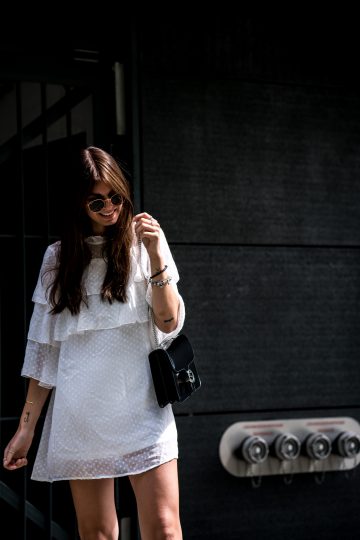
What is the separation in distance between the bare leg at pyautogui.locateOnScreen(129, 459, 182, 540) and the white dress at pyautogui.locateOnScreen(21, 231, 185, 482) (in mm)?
41

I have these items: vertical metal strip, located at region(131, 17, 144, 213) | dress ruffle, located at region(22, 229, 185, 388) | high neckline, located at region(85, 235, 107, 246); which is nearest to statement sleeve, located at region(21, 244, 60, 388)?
dress ruffle, located at region(22, 229, 185, 388)

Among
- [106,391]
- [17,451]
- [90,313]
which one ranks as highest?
[90,313]

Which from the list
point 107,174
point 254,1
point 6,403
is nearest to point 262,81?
point 254,1

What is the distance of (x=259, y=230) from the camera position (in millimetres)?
4500

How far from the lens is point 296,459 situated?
449 centimetres

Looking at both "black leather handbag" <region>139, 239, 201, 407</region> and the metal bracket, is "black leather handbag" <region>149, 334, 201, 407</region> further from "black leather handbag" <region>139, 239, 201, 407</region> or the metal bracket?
the metal bracket

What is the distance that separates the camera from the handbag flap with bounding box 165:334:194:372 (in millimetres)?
3029

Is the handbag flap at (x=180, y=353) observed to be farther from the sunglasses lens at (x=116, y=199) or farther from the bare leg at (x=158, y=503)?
the sunglasses lens at (x=116, y=199)

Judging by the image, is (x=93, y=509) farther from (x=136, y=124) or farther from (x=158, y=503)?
(x=136, y=124)

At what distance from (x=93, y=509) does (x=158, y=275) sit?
0.88 m

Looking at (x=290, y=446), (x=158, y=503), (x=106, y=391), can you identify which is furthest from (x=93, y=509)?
(x=290, y=446)

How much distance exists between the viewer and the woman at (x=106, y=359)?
295 cm

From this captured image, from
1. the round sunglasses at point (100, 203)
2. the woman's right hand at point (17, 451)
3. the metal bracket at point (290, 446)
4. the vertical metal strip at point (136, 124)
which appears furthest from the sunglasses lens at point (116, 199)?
the metal bracket at point (290, 446)

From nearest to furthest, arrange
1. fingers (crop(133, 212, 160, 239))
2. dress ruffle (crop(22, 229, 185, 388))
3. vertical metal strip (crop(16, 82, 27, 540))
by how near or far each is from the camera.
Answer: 1. fingers (crop(133, 212, 160, 239))
2. dress ruffle (crop(22, 229, 185, 388))
3. vertical metal strip (crop(16, 82, 27, 540))
